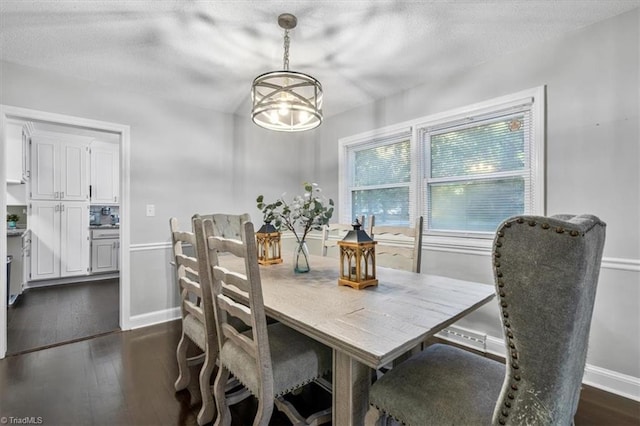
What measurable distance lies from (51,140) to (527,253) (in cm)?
595

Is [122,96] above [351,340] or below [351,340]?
above

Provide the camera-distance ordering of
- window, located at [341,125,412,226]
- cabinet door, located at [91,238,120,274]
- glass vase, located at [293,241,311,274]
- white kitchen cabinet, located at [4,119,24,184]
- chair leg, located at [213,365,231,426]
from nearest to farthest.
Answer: chair leg, located at [213,365,231,426] → glass vase, located at [293,241,311,274] → window, located at [341,125,412,226] → white kitchen cabinet, located at [4,119,24,184] → cabinet door, located at [91,238,120,274]

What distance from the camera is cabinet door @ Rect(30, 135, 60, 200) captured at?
14.2 feet

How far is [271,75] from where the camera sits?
1688 mm

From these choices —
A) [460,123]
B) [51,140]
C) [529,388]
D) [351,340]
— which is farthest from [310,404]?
[51,140]

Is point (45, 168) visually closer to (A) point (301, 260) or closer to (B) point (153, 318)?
(B) point (153, 318)

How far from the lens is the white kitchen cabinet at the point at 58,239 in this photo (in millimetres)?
4309

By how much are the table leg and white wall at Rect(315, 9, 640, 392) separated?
1.71 m

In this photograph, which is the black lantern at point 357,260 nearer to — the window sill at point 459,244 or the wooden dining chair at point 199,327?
the wooden dining chair at point 199,327

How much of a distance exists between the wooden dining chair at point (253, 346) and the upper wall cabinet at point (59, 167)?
4549 millimetres

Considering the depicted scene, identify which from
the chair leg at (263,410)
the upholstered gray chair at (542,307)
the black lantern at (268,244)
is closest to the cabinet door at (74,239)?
the black lantern at (268,244)

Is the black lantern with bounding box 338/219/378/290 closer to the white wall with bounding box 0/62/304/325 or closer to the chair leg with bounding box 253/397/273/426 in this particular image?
the chair leg with bounding box 253/397/273/426

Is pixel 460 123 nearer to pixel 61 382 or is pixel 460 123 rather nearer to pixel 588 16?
pixel 588 16

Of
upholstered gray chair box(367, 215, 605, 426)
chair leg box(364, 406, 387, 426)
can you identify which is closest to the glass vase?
chair leg box(364, 406, 387, 426)
